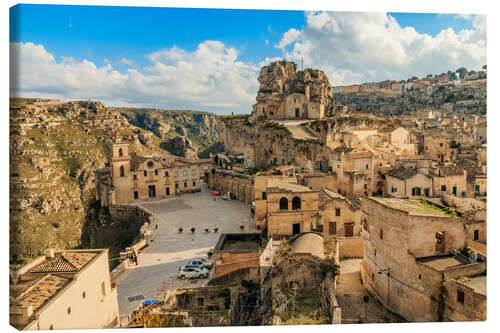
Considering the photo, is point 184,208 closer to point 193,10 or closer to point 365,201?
point 365,201

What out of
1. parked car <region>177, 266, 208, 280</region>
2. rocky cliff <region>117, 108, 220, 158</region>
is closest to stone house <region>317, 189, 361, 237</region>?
parked car <region>177, 266, 208, 280</region>

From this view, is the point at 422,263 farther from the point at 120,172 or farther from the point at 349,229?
the point at 120,172

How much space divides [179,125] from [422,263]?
76.8 metres

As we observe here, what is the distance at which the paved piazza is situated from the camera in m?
12.8

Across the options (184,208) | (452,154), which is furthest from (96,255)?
(452,154)

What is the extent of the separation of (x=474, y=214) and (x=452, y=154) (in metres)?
18.7

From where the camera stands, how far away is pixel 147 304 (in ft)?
35.2

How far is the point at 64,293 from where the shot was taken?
24.0ft

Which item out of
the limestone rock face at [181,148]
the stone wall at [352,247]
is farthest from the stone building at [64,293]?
the limestone rock face at [181,148]

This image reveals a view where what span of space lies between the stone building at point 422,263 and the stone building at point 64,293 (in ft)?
25.8

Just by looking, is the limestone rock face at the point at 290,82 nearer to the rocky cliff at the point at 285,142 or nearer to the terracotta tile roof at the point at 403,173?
the rocky cliff at the point at 285,142

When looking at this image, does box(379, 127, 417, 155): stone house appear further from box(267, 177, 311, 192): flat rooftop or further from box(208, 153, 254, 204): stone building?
box(267, 177, 311, 192): flat rooftop

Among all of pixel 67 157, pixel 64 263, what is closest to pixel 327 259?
pixel 64 263

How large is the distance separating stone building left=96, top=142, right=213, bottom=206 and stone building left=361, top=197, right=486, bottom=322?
19.8 metres
